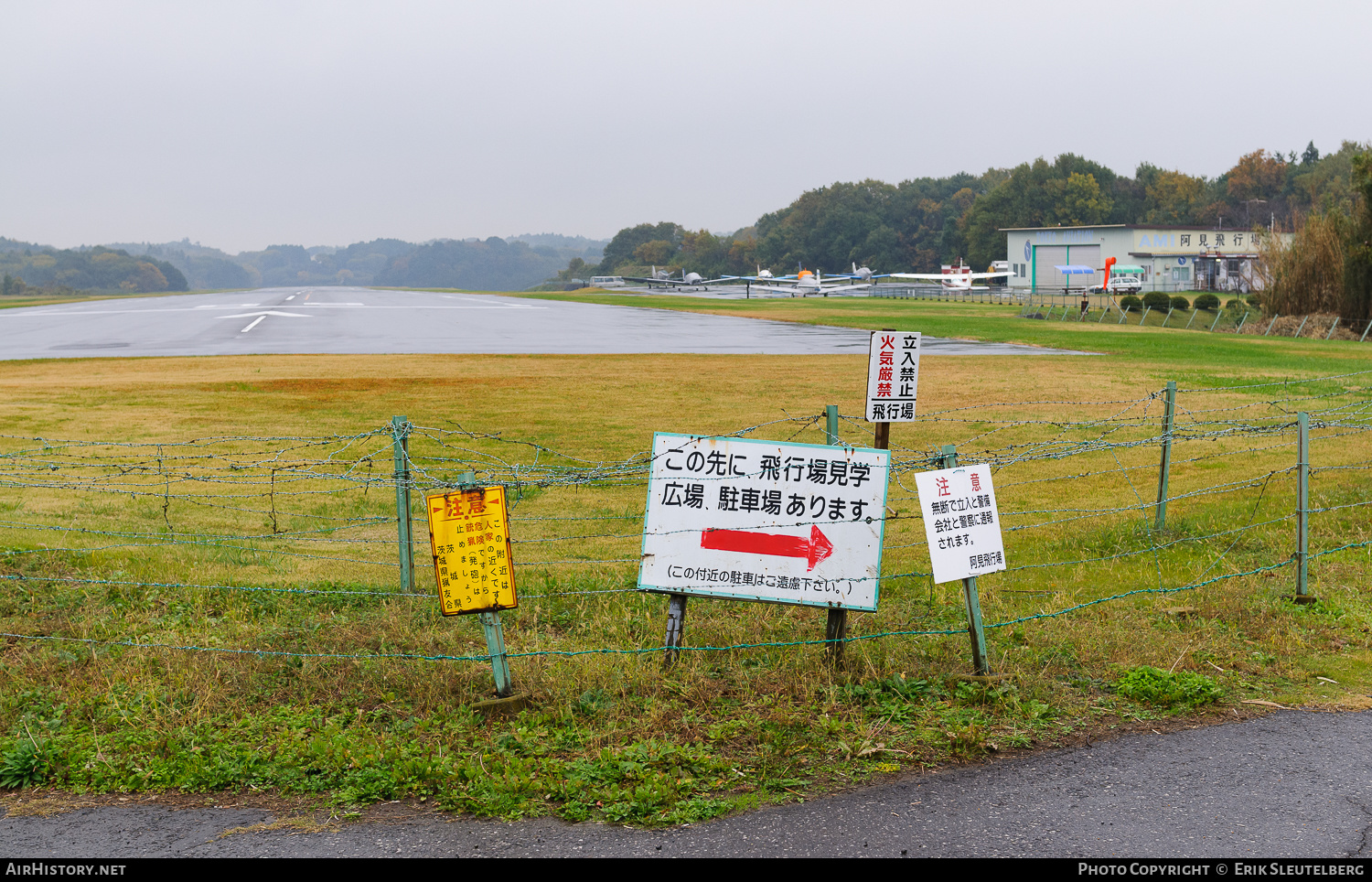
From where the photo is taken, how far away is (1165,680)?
6238 millimetres

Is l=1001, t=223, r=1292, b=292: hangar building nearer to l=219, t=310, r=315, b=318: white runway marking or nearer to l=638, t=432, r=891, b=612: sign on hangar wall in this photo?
l=219, t=310, r=315, b=318: white runway marking

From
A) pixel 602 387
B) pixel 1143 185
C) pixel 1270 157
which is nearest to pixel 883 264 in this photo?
pixel 1143 185

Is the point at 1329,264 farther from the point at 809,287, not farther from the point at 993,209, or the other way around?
the point at 993,209

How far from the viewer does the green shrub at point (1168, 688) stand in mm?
6086

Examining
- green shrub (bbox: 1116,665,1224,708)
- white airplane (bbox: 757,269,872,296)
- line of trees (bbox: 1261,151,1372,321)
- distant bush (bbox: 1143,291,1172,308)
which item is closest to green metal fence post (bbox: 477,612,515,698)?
green shrub (bbox: 1116,665,1224,708)

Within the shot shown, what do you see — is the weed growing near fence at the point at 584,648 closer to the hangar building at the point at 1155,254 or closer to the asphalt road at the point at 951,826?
the asphalt road at the point at 951,826

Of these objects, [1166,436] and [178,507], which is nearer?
[1166,436]

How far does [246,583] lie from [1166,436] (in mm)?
8104

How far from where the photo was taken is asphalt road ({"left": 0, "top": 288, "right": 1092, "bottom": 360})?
123ft

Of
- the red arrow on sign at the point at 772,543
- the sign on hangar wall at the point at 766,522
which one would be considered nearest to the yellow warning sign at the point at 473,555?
the sign on hangar wall at the point at 766,522

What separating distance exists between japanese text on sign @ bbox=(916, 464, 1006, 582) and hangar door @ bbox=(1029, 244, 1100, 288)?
95.8 m

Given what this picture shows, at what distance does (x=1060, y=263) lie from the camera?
104250 mm

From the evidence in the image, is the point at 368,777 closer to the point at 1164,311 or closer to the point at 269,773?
the point at 269,773

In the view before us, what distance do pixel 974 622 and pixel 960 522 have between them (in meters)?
0.63
